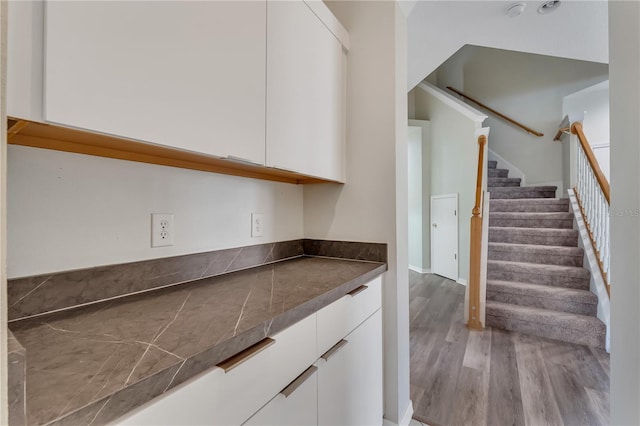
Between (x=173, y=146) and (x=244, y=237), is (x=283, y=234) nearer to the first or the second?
(x=244, y=237)

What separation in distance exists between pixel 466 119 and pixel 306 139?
12.5ft

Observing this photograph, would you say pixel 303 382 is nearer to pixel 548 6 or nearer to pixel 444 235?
pixel 548 6

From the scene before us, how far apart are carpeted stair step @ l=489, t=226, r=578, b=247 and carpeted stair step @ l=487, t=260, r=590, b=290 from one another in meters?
0.38

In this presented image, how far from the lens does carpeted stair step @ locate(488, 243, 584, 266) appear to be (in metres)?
2.88

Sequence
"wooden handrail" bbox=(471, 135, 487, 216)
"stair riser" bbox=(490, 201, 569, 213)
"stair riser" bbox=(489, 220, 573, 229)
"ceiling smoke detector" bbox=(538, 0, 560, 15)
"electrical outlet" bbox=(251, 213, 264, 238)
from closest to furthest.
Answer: "electrical outlet" bbox=(251, 213, 264, 238)
"ceiling smoke detector" bbox=(538, 0, 560, 15)
"wooden handrail" bbox=(471, 135, 487, 216)
"stair riser" bbox=(489, 220, 573, 229)
"stair riser" bbox=(490, 201, 569, 213)

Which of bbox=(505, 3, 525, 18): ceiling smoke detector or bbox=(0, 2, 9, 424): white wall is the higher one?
bbox=(505, 3, 525, 18): ceiling smoke detector

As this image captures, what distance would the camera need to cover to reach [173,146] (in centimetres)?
74

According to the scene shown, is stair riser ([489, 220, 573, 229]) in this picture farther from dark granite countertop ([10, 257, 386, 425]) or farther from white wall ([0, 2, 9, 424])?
white wall ([0, 2, 9, 424])

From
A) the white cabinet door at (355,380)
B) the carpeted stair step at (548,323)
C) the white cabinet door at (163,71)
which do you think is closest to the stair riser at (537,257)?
the carpeted stair step at (548,323)

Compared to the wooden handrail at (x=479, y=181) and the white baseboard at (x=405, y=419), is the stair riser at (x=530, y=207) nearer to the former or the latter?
the wooden handrail at (x=479, y=181)

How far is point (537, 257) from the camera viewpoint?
10.1ft

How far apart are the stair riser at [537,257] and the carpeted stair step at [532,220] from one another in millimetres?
621

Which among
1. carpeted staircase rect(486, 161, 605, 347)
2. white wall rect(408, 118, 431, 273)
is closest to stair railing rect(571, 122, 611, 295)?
carpeted staircase rect(486, 161, 605, 347)

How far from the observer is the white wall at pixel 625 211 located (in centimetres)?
95
